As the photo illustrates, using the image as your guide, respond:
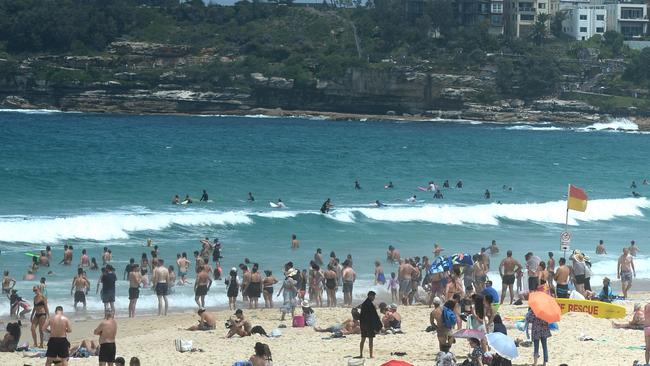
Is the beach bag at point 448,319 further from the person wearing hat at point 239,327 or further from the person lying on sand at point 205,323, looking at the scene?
the person lying on sand at point 205,323

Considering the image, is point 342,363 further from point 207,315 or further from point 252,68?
point 252,68

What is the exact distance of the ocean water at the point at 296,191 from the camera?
32.5 m

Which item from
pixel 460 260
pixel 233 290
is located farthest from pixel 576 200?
pixel 233 290

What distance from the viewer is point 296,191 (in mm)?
49406

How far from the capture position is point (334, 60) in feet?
375

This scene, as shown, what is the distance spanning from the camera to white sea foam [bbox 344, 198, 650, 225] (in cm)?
4041

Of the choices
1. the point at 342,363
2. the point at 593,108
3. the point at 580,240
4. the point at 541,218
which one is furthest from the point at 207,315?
the point at 593,108

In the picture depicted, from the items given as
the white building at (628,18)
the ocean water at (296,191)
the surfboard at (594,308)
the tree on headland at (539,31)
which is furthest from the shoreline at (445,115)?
the surfboard at (594,308)

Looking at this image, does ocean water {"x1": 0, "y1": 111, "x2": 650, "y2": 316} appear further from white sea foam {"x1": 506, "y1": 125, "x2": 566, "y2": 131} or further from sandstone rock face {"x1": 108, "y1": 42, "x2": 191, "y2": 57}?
sandstone rock face {"x1": 108, "y1": 42, "x2": 191, "y2": 57}

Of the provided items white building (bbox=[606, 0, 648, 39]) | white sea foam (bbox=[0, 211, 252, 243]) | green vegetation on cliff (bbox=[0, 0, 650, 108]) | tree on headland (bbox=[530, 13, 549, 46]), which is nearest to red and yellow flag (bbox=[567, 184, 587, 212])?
white sea foam (bbox=[0, 211, 252, 243])

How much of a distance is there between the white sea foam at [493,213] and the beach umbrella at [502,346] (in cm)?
2498

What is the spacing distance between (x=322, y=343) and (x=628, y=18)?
113566mm

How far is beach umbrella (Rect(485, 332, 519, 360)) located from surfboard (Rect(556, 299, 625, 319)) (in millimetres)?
5823

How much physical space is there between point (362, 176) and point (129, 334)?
36870 mm
